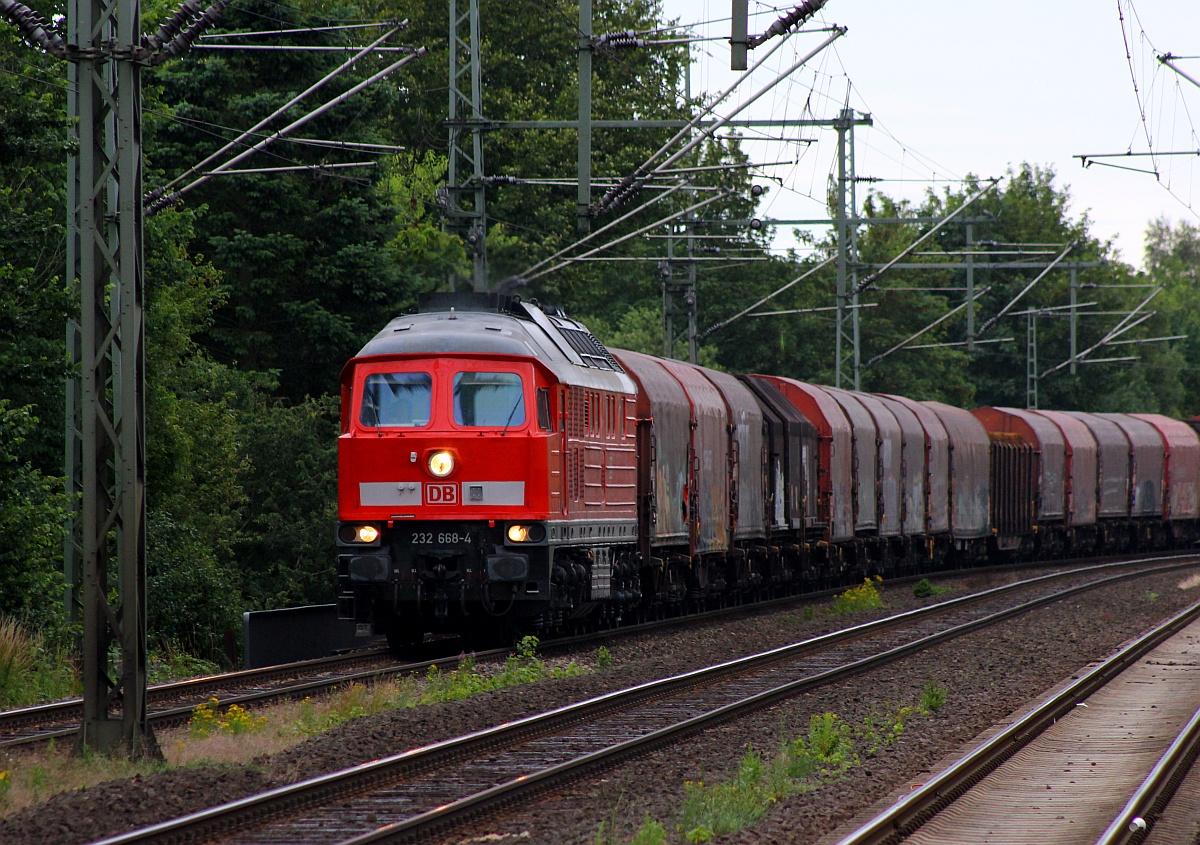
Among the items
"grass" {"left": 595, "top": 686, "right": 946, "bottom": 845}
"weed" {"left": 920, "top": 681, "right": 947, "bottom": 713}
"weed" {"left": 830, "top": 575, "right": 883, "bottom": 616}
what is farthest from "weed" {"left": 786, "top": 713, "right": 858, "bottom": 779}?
"weed" {"left": 830, "top": 575, "right": 883, "bottom": 616}

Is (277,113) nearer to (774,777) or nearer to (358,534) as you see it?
(358,534)

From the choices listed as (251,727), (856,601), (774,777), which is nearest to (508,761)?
(774,777)

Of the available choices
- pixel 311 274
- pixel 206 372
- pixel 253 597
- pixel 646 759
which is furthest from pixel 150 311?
pixel 646 759

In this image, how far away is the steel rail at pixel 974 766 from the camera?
9.55m

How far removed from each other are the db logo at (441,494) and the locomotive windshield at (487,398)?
75cm

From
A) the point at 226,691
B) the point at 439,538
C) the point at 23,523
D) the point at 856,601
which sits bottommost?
the point at 856,601

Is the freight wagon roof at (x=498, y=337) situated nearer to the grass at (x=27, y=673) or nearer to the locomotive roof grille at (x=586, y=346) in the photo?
the locomotive roof grille at (x=586, y=346)

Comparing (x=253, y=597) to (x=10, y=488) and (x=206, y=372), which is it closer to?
(x=206, y=372)

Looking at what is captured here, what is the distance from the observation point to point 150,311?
2467cm

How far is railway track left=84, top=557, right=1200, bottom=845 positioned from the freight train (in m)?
2.70

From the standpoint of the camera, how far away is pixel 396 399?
19.1 metres

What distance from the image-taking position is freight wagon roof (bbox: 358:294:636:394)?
19047 mm

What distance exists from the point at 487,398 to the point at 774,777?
8379mm

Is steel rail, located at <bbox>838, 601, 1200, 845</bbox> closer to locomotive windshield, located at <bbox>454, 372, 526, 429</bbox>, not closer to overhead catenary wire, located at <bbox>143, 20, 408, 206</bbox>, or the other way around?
locomotive windshield, located at <bbox>454, 372, 526, 429</bbox>
